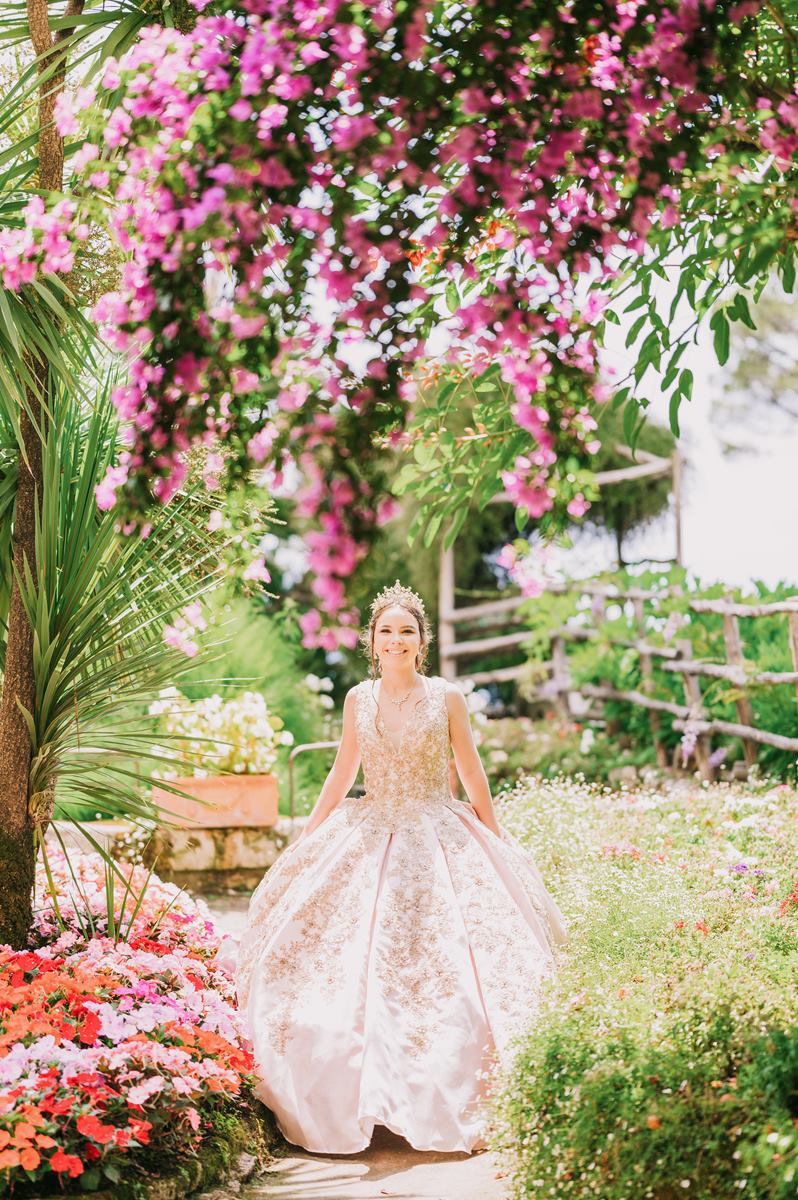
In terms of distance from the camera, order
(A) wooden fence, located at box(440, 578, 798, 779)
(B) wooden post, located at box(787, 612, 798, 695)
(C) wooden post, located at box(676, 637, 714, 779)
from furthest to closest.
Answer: (C) wooden post, located at box(676, 637, 714, 779) → (A) wooden fence, located at box(440, 578, 798, 779) → (B) wooden post, located at box(787, 612, 798, 695)

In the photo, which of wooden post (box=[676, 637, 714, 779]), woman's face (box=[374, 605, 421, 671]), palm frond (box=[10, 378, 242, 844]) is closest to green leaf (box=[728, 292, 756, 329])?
woman's face (box=[374, 605, 421, 671])

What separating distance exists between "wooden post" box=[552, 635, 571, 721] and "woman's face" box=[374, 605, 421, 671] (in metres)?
7.64

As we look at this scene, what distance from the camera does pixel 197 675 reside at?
1105 cm

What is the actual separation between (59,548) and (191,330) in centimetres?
242

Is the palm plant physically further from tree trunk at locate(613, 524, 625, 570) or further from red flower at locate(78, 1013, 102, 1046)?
tree trunk at locate(613, 524, 625, 570)

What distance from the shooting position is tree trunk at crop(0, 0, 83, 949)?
4.72m

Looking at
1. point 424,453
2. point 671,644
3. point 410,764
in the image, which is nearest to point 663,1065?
point 424,453

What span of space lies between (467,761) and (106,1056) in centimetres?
200

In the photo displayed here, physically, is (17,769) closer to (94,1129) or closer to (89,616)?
(89,616)

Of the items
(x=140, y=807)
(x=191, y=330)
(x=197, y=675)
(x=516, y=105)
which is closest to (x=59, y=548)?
(x=140, y=807)

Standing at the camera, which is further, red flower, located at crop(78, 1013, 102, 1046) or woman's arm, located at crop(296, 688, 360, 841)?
woman's arm, located at crop(296, 688, 360, 841)

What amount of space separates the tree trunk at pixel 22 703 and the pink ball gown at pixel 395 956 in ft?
2.85

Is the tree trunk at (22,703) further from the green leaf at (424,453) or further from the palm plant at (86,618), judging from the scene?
the green leaf at (424,453)

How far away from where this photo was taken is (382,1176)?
3932 millimetres
